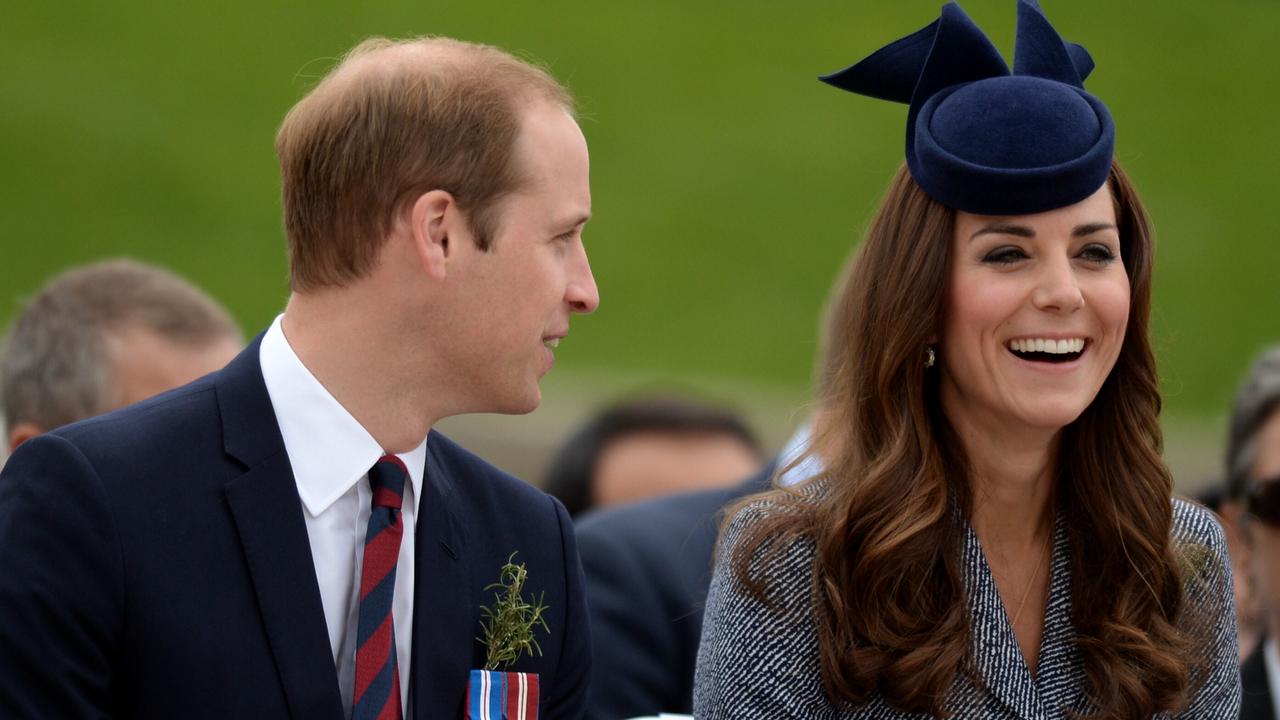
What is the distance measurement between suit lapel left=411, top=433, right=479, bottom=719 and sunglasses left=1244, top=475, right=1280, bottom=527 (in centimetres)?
260

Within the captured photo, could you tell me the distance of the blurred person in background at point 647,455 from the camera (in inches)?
283

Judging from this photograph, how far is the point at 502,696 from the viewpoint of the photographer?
3547mm

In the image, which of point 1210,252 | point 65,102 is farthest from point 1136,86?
point 65,102

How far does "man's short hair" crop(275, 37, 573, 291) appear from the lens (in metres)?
3.44

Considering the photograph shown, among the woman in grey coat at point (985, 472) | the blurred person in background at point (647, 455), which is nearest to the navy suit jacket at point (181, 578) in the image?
the woman in grey coat at point (985, 472)

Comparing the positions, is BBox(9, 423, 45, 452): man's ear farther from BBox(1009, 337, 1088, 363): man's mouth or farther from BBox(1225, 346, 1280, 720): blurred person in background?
BBox(1225, 346, 1280, 720): blurred person in background

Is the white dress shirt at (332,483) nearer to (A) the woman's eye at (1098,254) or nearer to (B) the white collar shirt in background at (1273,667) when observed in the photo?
(A) the woman's eye at (1098,254)

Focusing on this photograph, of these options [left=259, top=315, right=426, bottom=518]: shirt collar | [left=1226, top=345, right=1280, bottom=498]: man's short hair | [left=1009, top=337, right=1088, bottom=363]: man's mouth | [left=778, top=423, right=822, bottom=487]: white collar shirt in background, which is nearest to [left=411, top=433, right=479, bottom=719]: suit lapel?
[left=259, top=315, right=426, bottom=518]: shirt collar

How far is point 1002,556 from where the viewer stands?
4047 mm

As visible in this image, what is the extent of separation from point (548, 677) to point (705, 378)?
36.2ft

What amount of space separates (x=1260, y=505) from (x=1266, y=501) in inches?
1.0

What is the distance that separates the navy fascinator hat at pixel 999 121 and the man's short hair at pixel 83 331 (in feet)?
7.37

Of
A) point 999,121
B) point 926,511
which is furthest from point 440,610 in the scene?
point 999,121

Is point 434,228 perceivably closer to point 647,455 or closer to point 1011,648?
point 1011,648
